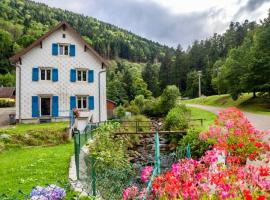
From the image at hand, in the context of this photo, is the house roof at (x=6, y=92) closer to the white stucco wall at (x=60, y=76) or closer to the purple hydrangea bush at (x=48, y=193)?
the white stucco wall at (x=60, y=76)

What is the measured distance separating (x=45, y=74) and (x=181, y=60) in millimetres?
75206

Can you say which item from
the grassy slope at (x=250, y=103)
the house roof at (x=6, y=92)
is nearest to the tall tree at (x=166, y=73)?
the grassy slope at (x=250, y=103)

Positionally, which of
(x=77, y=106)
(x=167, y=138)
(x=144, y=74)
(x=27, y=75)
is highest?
(x=144, y=74)

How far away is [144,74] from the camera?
89.6m

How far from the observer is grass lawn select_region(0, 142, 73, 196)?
10.1 meters

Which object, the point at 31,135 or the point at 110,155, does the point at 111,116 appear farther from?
the point at 110,155

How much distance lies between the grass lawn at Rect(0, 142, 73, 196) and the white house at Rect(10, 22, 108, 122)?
1136cm

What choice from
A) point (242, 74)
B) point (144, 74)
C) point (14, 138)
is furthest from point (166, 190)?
point (144, 74)

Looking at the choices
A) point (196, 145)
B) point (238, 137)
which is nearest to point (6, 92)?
point (196, 145)

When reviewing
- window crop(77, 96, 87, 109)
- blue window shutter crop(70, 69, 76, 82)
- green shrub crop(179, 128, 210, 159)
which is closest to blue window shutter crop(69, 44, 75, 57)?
blue window shutter crop(70, 69, 76, 82)

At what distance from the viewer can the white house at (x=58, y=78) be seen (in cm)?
2816

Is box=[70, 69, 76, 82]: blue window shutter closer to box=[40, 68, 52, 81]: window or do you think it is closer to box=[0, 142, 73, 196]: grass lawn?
box=[40, 68, 52, 81]: window

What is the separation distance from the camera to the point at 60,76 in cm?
2930

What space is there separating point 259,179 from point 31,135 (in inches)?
675
